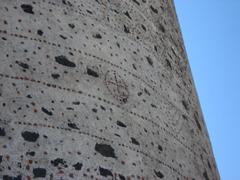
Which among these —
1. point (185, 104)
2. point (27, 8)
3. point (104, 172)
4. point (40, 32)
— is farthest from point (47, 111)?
point (185, 104)

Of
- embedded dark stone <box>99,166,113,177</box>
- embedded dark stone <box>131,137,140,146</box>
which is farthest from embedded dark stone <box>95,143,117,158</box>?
embedded dark stone <box>131,137,140,146</box>

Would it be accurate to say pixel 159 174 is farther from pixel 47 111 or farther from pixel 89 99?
pixel 47 111

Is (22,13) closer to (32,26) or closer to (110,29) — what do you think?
(32,26)

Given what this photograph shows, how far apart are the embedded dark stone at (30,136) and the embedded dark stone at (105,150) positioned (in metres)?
0.49

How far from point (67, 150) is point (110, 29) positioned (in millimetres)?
1546

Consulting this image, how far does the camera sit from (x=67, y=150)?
366cm

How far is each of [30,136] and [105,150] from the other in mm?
609

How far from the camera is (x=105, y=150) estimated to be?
3.84 m

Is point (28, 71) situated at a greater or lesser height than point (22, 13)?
lesser

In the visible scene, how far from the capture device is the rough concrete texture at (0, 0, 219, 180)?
3.61 meters

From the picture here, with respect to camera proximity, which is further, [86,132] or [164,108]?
[164,108]

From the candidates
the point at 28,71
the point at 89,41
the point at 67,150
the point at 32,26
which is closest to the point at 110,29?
the point at 89,41

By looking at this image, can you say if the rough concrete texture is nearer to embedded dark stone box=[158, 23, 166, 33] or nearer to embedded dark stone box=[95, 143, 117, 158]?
embedded dark stone box=[95, 143, 117, 158]

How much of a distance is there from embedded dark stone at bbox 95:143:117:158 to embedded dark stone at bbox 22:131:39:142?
0.49 m
